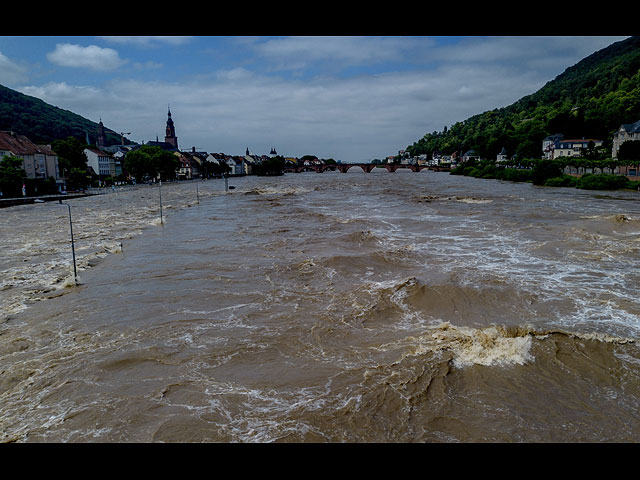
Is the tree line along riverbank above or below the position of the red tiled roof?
below

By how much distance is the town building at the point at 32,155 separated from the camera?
2143 inches

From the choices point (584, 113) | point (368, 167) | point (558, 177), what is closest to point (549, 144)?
point (584, 113)

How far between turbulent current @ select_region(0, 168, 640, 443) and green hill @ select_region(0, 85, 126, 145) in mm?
109970

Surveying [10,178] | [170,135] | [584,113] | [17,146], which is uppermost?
[170,135]

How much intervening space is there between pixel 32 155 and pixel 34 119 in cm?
8888

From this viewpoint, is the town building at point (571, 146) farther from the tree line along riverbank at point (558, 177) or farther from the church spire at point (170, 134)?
the church spire at point (170, 134)

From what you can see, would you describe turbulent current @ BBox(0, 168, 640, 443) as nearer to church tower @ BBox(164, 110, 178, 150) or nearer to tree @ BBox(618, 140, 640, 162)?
tree @ BBox(618, 140, 640, 162)

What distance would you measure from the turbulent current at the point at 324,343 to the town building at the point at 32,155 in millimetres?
42709

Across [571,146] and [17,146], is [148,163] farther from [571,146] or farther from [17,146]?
[571,146]

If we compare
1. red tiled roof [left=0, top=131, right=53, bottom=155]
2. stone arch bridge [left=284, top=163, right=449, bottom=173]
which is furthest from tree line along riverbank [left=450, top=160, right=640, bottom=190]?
red tiled roof [left=0, top=131, right=53, bottom=155]

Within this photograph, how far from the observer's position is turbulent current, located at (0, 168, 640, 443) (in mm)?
6887

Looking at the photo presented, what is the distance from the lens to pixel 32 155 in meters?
57.8
